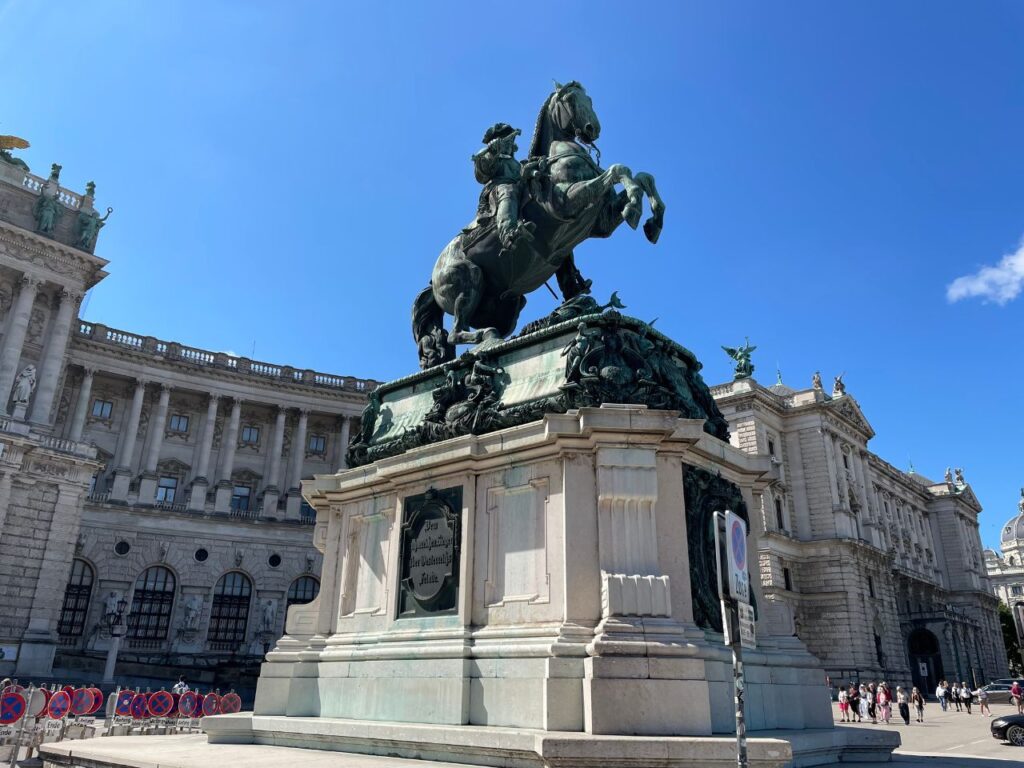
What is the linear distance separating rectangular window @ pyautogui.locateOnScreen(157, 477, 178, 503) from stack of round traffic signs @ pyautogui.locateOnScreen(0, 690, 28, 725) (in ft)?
147

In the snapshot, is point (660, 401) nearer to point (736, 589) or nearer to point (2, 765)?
point (736, 589)

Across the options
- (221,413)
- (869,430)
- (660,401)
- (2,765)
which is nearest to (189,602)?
(221,413)

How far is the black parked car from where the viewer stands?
18.2 metres

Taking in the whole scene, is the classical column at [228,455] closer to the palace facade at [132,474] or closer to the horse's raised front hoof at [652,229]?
the palace facade at [132,474]

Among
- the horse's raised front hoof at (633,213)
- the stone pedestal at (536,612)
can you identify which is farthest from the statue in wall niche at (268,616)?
the horse's raised front hoof at (633,213)

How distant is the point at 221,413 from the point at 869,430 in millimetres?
57165

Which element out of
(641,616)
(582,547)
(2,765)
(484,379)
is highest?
(484,379)

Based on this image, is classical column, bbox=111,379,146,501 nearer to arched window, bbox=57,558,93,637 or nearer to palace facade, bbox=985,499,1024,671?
arched window, bbox=57,558,93,637

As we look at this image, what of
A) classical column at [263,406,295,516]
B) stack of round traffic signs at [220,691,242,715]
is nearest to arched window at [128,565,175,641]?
classical column at [263,406,295,516]

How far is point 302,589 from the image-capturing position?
178ft

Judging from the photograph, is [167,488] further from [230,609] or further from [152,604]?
[230,609]

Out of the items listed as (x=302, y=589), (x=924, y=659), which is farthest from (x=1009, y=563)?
(x=302, y=589)

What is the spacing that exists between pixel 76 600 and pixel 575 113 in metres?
49.7

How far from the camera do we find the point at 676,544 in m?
7.24
